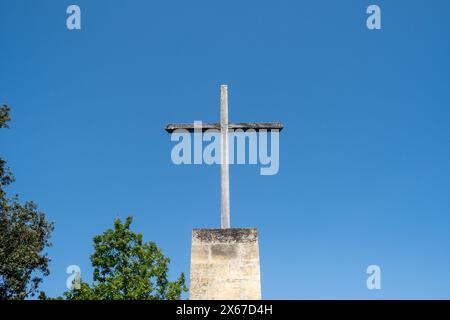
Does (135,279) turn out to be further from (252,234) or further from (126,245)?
(252,234)

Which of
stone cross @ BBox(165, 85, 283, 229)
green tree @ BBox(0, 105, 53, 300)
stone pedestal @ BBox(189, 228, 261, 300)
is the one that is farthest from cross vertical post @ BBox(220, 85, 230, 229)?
green tree @ BBox(0, 105, 53, 300)

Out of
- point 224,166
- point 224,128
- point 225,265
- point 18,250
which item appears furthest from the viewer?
point 18,250

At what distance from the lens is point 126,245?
3622cm

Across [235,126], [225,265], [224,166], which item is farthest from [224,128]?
[225,265]

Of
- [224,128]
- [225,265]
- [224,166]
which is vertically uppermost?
[224,128]

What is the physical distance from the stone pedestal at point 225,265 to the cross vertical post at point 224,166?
718 mm

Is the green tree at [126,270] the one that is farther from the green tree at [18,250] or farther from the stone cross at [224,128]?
the stone cross at [224,128]

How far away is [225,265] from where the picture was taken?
828 cm

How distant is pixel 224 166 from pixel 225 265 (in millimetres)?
2273

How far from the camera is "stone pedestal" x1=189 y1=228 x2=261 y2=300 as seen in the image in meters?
8.04

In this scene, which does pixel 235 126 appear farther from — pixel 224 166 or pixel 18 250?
pixel 18 250
